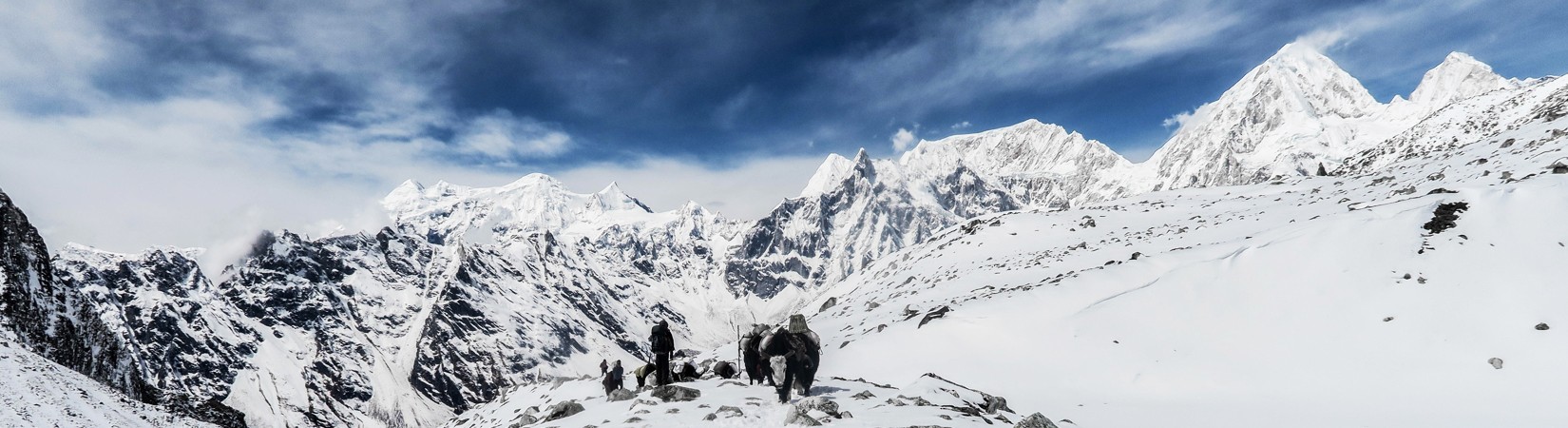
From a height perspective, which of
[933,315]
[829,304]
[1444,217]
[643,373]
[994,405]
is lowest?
[994,405]

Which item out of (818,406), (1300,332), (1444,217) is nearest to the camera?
(818,406)

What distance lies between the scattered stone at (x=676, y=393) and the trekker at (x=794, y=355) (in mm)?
1954

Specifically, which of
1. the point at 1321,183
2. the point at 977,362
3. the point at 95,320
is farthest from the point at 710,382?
the point at 1321,183

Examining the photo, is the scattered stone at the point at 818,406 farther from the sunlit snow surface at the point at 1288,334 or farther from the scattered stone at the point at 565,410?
the scattered stone at the point at 565,410

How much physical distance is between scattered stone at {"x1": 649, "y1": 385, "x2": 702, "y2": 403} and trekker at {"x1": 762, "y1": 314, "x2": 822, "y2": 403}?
1.95m

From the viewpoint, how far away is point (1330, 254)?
22172 mm

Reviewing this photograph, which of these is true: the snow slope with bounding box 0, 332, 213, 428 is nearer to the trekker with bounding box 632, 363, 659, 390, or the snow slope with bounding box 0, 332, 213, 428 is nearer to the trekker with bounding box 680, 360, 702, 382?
the trekker with bounding box 632, 363, 659, 390

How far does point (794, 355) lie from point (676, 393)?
3.08m

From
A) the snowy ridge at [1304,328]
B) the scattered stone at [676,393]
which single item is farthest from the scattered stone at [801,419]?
the snowy ridge at [1304,328]

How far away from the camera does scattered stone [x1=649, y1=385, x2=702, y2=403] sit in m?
15.2

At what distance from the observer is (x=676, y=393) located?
1551 centimetres

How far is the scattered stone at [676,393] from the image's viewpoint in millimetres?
15180

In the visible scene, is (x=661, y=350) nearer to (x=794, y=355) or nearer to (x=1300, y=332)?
(x=794, y=355)

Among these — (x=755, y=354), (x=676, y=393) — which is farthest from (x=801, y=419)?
(x=755, y=354)
